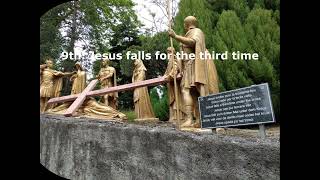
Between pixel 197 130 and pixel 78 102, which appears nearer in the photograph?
pixel 197 130

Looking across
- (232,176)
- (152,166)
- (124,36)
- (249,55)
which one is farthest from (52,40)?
(232,176)

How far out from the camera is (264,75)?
8.73m

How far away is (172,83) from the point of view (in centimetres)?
732

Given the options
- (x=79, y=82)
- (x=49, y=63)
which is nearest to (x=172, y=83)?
(x=79, y=82)

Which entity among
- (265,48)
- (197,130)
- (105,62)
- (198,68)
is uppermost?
(265,48)

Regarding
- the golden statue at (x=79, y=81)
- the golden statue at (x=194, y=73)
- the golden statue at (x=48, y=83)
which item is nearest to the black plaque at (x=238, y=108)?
the golden statue at (x=194, y=73)

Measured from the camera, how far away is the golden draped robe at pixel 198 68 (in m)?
5.62

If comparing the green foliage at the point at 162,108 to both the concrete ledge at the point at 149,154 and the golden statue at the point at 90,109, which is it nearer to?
the golden statue at the point at 90,109

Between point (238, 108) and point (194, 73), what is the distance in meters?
1.15

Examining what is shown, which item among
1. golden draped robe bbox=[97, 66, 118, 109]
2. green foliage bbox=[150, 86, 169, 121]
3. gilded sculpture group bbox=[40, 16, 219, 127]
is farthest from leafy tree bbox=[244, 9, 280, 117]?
golden draped robe bbox=[97, 66, 118, 109]

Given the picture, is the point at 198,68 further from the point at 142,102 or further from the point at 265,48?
the point at 265,48

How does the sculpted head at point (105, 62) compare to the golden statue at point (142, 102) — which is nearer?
the golden statue at point (142, 102)

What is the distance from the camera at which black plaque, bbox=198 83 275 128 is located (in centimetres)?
445

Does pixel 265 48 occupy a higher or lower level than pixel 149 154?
higher
